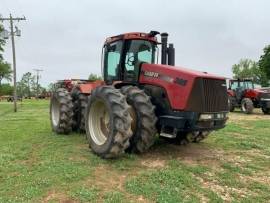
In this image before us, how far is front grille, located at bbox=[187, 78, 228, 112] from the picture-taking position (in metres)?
7.36

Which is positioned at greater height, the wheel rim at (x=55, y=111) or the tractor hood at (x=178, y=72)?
the tractor hood at (x=178, y=72)

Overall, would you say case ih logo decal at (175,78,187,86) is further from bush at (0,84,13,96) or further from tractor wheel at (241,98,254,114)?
bush at (0,84,13,96)

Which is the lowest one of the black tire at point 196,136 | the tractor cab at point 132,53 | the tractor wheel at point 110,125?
the black tire at point 196,136

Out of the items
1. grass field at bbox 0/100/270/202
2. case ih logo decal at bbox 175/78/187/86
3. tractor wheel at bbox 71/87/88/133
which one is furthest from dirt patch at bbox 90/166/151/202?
tractor wheel at bbox 71/87/88/133

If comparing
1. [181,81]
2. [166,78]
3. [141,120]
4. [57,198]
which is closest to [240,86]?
[166,78]

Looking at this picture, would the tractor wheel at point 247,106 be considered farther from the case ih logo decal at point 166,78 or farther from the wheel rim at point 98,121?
the wheel rim at point 98,121

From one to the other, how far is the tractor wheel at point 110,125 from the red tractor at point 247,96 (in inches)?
652

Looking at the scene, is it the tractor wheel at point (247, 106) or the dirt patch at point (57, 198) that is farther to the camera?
the tractor wheel at point (247, 106)

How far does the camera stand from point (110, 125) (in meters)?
7.38

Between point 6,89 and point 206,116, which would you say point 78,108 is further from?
point 6,89

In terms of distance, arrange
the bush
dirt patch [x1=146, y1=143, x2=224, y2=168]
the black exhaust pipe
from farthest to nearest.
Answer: the bush < the black exhaust pipe < dirt patch [x1=146, y1=143, x2=224, y2=168]

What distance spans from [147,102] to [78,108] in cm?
362

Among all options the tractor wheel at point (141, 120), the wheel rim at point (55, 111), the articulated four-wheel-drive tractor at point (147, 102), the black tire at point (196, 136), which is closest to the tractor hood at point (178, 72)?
the articulated four-wheel-drive tractor at point (147, 102)

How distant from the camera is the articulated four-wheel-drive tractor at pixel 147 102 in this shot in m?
7.35
